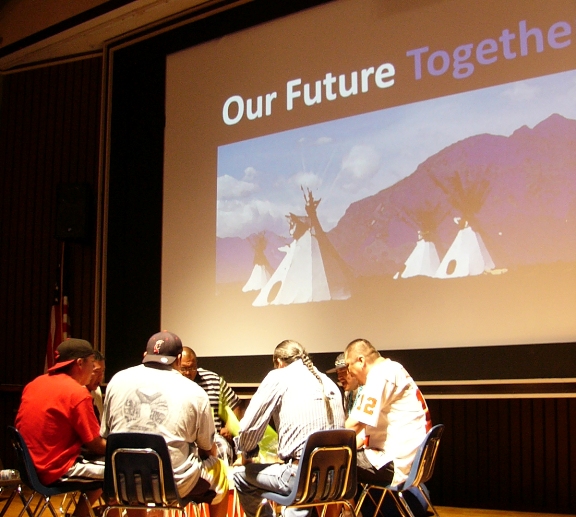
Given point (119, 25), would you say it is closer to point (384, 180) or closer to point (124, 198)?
point (124, 198)

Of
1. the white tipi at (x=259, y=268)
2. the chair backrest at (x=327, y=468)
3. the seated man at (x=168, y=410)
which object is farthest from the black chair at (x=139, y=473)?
the white tipi at (x=259, y=268)

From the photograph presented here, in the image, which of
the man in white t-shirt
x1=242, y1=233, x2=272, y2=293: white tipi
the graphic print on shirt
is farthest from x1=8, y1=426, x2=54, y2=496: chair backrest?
x1=242, y1=233, x2=272, y2=293: white tipi

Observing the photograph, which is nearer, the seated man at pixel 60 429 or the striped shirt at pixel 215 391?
the seated man at pixel 60 429

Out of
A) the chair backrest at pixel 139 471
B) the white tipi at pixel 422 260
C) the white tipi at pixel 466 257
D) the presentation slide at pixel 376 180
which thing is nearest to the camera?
the chair backrest at pixel 139 471

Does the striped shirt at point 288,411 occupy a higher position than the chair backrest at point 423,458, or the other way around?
the striped shirt at point 288,411

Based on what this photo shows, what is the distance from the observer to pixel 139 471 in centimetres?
311

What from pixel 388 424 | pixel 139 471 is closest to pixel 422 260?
pixel 388 424

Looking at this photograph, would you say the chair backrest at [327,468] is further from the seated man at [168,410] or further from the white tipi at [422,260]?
the white tipi at [422,260]

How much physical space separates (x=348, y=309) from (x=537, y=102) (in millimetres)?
2018

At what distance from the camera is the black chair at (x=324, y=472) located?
3.12 m

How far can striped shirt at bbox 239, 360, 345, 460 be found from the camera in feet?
11.0

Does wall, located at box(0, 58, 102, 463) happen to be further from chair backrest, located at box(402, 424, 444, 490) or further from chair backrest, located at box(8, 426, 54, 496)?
chair backrest, located at box(402, 424, 444, 490)

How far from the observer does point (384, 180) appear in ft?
17.7

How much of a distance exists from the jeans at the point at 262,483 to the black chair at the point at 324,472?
52mm
